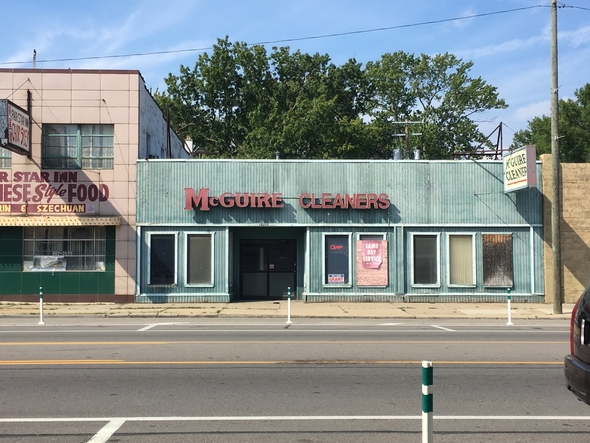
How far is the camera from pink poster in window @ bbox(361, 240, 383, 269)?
23.6 meters

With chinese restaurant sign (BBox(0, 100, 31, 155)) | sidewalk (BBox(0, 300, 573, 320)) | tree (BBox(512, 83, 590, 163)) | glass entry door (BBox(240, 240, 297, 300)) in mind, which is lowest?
sidewalk (BBox(0, 300, 573, 320))

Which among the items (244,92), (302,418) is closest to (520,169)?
(302,418)

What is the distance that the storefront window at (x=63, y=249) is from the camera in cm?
2319

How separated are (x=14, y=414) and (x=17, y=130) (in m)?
16.6

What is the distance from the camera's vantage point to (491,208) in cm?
2372

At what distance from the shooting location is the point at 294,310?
21.0 m

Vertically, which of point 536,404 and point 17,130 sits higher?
point 17,130

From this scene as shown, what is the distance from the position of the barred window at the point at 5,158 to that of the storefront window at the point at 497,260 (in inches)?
698

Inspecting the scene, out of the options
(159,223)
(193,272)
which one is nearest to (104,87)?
(159,223)

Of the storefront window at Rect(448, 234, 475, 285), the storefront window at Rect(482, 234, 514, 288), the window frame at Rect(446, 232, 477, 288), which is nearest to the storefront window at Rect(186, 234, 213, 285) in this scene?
the window frame at Rect(446, 232, 477, 288)

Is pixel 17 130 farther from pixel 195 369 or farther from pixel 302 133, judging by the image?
pixel 302 133

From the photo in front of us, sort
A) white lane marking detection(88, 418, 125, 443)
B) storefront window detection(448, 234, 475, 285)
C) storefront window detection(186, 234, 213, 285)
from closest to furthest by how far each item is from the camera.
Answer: white lane marking detection(88, 418, 125, 443) → storefront window detection(186, 234, 213, 285) → storefront window detection(448, 234, 475, 285)

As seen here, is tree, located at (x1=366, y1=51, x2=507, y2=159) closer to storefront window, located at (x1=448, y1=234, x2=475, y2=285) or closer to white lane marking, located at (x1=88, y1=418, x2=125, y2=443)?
storefront window, located at (x1=448, y1=234, x2=475, y2=285)

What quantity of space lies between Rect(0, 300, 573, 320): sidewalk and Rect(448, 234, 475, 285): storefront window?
102cm
